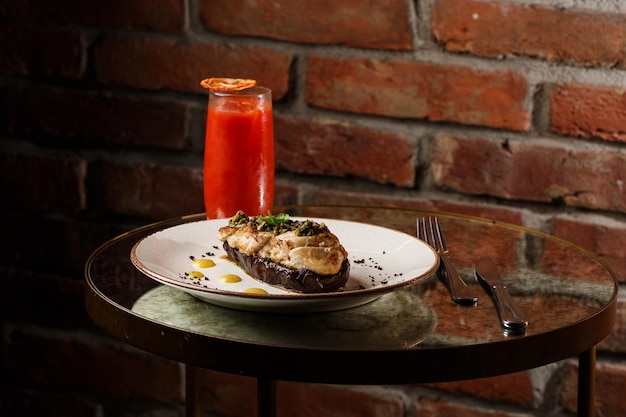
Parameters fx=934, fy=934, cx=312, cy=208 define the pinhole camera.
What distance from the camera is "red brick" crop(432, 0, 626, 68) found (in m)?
1.27

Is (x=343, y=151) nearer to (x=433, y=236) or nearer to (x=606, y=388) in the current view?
(x=433, y=236)

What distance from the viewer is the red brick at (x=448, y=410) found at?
1.44m

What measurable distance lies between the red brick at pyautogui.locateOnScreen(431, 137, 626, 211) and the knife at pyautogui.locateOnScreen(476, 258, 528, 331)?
0.39 meters

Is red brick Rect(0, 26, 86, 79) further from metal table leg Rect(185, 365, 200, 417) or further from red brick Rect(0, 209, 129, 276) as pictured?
metal table leg Rect(185, 365, 200, 417)

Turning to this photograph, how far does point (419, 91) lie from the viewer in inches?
54.5

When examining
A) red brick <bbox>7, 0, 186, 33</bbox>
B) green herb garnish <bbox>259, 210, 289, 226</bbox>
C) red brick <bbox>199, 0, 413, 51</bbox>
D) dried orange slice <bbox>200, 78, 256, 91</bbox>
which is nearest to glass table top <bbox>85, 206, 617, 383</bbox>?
green herb garnish <bbox>259, 210, 289, 226</bbox>

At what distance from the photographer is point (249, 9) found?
1450 millimetres

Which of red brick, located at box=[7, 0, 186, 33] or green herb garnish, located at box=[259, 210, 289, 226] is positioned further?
red brick, located at box=[7, 0, 186, 33]

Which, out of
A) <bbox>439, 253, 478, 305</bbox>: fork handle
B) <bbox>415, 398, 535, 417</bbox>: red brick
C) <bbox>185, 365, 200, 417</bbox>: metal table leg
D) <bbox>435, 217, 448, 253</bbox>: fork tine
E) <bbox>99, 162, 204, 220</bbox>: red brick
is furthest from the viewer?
<bbox>99, 162, 204, 220</bbox>: red brick

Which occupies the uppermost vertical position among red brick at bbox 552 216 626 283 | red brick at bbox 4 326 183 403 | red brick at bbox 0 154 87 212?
red brick at bbox 552 216 626 283

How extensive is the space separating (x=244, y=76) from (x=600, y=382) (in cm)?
71

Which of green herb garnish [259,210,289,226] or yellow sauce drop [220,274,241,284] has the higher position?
green herb garnish [259,210,289,226]

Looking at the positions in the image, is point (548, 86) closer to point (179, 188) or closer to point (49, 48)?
point (179, 188)

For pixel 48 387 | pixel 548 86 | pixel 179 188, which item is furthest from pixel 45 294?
pixel 548 86
